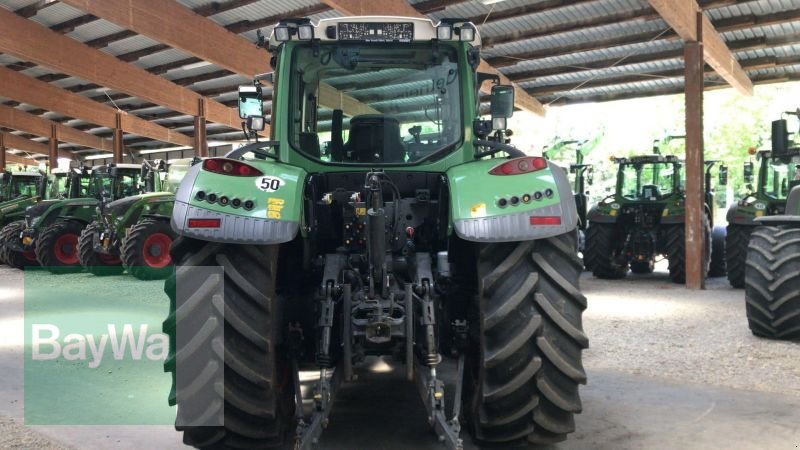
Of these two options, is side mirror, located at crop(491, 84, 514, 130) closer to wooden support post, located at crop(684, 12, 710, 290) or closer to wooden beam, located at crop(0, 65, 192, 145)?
wooden support post, located at crop(684, 12, 710, 290)

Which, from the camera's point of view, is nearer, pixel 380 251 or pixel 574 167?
pixel 380 251

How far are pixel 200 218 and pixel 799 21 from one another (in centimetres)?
1087

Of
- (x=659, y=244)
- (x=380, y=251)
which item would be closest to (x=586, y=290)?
(x=659, y=244)

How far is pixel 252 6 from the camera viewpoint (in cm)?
1278

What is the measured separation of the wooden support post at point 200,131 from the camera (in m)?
18.3

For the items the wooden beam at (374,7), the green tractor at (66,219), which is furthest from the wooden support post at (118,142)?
the wooden beam at (374,7)

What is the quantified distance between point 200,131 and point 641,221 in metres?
11.4

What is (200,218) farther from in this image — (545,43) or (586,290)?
(545,43)

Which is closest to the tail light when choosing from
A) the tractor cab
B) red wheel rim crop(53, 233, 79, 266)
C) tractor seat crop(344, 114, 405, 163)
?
tractor seat crop(344, 114, 405, 163)

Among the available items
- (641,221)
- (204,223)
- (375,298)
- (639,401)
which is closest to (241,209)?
(204,223)

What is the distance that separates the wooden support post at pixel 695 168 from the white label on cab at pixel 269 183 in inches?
354

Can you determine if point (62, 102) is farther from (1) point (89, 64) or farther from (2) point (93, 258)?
(2) point (93, 258)

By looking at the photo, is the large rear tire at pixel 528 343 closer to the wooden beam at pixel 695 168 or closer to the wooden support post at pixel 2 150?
the wooden beam at pixel 695 168

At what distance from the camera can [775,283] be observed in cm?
632
